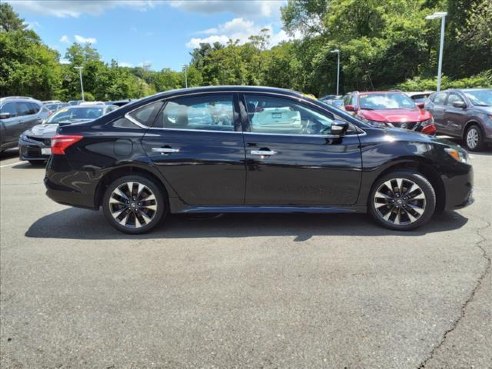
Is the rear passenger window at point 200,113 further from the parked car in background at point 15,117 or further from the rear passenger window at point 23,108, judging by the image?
the rear passenger window at point 23,108

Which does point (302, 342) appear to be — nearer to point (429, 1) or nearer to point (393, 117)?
point (393, 117)

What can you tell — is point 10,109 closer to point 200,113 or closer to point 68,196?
point 68,196

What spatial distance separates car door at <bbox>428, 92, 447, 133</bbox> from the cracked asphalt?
7.43 metres

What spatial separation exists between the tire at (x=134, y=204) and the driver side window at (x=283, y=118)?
1.28m

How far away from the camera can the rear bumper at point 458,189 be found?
497 centimetres

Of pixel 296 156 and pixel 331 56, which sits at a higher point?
pixel 331 56

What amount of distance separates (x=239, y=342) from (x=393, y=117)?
27.5ft

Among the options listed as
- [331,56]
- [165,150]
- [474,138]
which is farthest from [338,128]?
[331,56]

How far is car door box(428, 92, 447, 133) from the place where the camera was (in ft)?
40.6

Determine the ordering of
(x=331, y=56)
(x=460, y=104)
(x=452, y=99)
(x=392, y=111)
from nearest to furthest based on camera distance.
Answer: (x=392, y=111) → (x=460, y=104) → (x=452, y=99) → (x=331, y=56)

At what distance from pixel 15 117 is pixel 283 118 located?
1074cm

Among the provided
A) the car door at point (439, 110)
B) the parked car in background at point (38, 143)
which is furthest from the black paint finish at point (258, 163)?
the car door at point (439, 110)

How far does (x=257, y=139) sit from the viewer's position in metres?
4.94

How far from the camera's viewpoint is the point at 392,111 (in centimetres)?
1072
